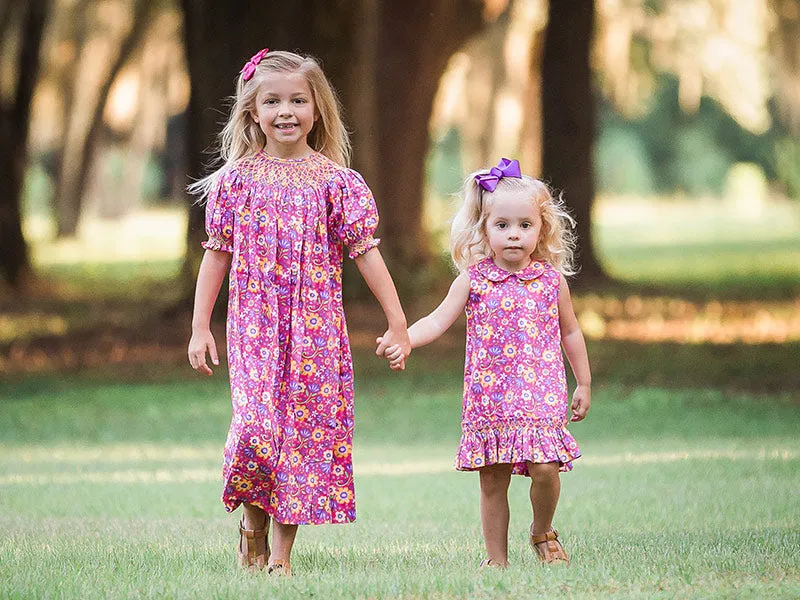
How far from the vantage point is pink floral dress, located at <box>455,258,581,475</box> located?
589 cm

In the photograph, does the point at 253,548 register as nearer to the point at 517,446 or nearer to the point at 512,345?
the point at 517,446

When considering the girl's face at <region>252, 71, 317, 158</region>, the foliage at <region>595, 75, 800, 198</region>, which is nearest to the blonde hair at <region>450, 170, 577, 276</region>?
the girl's face at <region>252, 71, 317, 158</region>

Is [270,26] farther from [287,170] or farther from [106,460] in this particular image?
[287,170]

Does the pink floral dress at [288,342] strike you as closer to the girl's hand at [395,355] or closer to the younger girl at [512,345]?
the girl's hand at [395,355]

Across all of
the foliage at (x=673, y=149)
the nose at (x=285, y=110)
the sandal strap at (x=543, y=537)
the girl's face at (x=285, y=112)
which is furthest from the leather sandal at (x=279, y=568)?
the foliage at (x=673, y=149)

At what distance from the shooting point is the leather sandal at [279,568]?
227 inches

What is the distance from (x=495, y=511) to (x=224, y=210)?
1.57 meters

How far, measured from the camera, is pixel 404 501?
8.27 meters

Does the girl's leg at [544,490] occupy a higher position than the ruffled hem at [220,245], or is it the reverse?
the ruffled hem at [220,245]

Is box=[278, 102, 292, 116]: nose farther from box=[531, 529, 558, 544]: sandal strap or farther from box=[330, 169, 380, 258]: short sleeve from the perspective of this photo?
box=[531, 529, 558, 544]: sandal strap

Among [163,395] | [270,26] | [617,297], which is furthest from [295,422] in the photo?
[617,297]

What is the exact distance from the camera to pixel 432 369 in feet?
49.1

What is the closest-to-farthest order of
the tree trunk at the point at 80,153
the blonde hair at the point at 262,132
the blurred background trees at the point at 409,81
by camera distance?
the blonde hair at the point at 262,132, the blurred background trees at the point at 409,81, the tree trunk at the point at 80,153

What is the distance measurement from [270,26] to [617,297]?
24.3 ft
